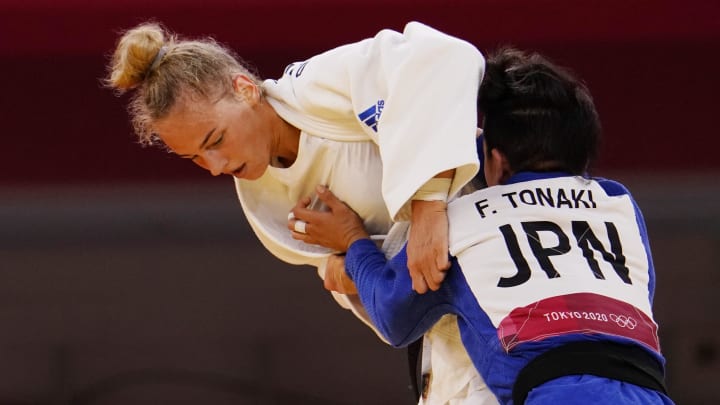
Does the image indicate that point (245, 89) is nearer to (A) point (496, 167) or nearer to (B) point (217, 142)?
(B) point (217, 142)

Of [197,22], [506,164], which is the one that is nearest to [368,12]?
[197,22]

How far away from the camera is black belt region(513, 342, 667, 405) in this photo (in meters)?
1.31

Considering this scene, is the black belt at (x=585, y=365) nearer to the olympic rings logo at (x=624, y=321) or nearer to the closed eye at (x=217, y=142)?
the olympic rings logo at (x=624, y=321)

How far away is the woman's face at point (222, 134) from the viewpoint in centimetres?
156

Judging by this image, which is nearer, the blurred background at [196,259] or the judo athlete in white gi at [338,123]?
the judo athlete in white gi at [338,123]

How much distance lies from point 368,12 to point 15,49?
96cm

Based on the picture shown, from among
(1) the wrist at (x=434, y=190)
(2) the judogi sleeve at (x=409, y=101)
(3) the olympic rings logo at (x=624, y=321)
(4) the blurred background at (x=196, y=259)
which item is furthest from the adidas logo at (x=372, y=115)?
(4) the blurred background at (x=196, y=259)

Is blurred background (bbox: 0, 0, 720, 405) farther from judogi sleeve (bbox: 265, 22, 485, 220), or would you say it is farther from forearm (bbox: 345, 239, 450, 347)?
forearm (bbox: 345, 239, 450, 347)

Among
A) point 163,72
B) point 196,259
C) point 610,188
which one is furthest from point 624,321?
point 196,259

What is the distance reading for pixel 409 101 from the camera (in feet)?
4.70

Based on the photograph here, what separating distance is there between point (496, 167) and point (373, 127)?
20cm

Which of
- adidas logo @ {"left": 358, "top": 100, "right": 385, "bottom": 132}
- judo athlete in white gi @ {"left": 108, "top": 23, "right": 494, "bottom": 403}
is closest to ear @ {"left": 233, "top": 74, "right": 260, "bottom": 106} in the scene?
judo athlete in white gi @ {"left": 108, "top": 23, "right": 494, "bottom": 403}

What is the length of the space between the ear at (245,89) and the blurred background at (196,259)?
1.17 meters

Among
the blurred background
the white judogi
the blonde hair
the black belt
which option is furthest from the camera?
the blurred background
